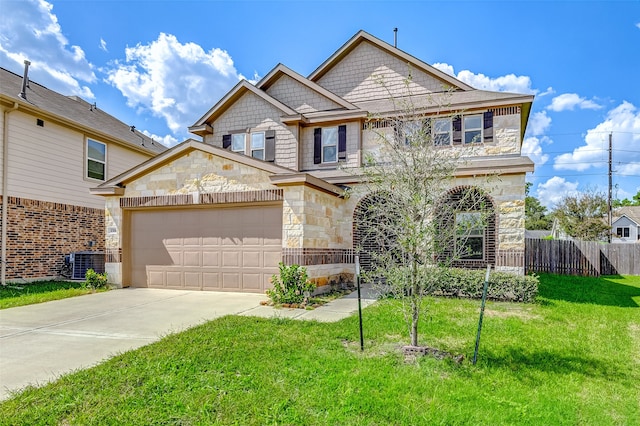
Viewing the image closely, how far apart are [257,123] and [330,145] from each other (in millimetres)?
3036

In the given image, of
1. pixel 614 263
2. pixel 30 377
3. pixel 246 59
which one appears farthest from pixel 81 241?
pixel 614 263

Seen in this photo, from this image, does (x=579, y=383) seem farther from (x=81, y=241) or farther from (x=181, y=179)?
(x=81, y=241)

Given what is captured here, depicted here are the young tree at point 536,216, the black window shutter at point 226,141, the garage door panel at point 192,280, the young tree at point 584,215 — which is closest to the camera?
the garage door panel at point 192,280

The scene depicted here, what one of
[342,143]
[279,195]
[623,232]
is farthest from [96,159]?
[623,232]

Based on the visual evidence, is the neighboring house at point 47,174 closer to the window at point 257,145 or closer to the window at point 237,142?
the window at point 237,142

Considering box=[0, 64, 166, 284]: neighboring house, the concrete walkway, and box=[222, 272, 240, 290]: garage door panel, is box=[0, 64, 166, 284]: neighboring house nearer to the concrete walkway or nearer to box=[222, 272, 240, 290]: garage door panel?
the concrete walkway

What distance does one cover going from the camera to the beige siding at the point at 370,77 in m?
14.4

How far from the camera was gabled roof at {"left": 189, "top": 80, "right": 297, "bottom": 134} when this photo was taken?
1410 cm

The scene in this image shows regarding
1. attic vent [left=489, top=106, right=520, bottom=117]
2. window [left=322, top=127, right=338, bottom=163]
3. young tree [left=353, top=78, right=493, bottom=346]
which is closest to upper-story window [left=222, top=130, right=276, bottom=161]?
window [left=322, top=127, right=338, bottom=163]

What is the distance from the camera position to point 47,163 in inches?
518

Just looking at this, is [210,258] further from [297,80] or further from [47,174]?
[297,80]

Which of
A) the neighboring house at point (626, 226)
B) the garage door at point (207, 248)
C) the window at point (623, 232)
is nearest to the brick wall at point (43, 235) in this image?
the garage door at point (207, 248)

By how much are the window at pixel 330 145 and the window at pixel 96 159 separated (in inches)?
359

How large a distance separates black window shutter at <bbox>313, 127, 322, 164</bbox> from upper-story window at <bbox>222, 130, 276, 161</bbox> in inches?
60.8
